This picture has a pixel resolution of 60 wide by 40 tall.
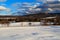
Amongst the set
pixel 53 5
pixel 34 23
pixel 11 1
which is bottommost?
pixel 34 23

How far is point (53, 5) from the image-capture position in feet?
9.60

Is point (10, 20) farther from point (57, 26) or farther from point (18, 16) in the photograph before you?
point (57, 26)

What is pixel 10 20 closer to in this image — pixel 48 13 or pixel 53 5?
pixel 48 13

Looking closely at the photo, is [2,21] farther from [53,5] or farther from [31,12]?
[53,5]

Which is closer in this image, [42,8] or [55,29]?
[55,29]

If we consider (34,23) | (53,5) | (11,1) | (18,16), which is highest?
(11,1)

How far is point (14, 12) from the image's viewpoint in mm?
2898

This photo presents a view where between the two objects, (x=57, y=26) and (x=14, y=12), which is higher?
(x=14, y=12)

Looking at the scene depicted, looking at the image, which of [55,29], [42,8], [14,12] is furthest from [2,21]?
[55,29]

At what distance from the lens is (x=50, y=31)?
2727 mm

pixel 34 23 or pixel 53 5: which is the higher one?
pixel 53 5

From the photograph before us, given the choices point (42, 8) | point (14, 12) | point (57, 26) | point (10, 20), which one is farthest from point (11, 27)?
point (57, 26)

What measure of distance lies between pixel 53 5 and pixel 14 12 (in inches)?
39.6

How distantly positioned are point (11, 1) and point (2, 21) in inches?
21.9
